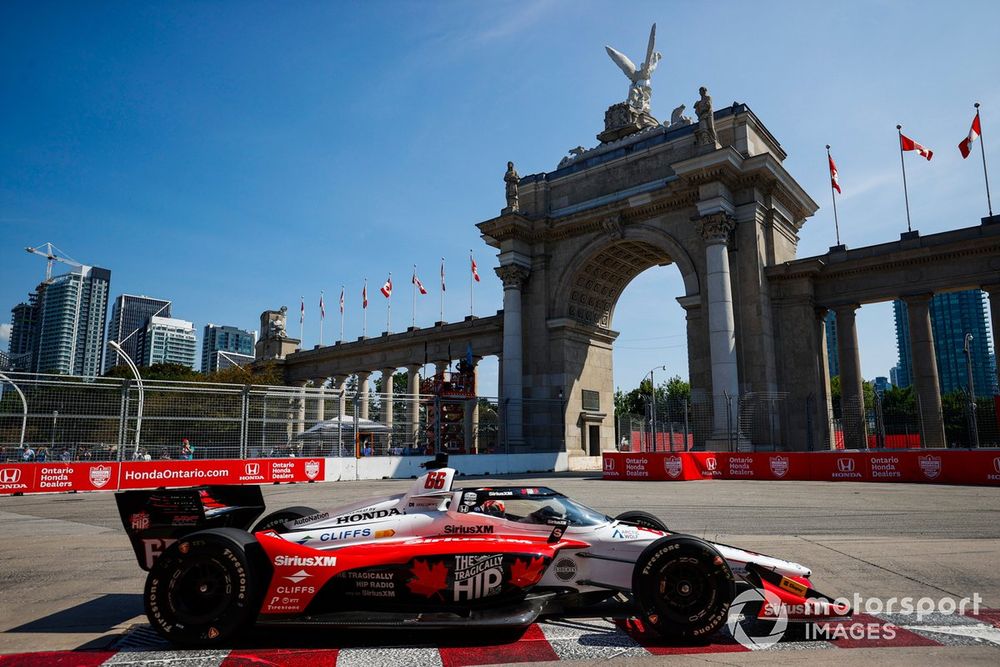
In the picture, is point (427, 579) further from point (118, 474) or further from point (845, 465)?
point (845, 465)

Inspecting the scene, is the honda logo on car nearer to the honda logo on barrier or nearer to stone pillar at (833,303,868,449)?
the honda logo on barrier

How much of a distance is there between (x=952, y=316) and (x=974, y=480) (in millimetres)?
171258

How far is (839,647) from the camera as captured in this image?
5129mm


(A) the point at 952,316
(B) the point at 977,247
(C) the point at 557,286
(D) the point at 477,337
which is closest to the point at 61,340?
(D) the point at 477,337

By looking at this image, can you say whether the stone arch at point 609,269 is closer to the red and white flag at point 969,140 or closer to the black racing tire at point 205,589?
the red and white flag at point 969,140

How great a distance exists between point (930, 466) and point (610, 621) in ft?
61.8

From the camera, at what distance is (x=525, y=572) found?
5.71m

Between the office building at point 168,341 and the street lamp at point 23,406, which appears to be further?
the office building at point 168,341

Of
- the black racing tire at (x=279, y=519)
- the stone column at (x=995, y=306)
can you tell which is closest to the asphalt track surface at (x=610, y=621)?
the black racing tire at (x=279, y=519)

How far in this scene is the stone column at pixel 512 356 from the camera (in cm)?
3431

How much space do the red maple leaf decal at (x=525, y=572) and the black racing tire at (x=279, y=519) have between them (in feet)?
7.04

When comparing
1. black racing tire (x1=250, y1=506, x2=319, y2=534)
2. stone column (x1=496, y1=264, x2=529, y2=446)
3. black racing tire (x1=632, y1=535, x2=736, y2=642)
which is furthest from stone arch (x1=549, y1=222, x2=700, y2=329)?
black racing tire (x1=632, y1=535, x2=736, y2=642)

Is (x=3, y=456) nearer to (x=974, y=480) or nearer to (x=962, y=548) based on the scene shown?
(x=962, y=548)

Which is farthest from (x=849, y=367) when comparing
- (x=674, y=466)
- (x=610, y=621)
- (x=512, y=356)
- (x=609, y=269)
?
(x=610, y=621)
